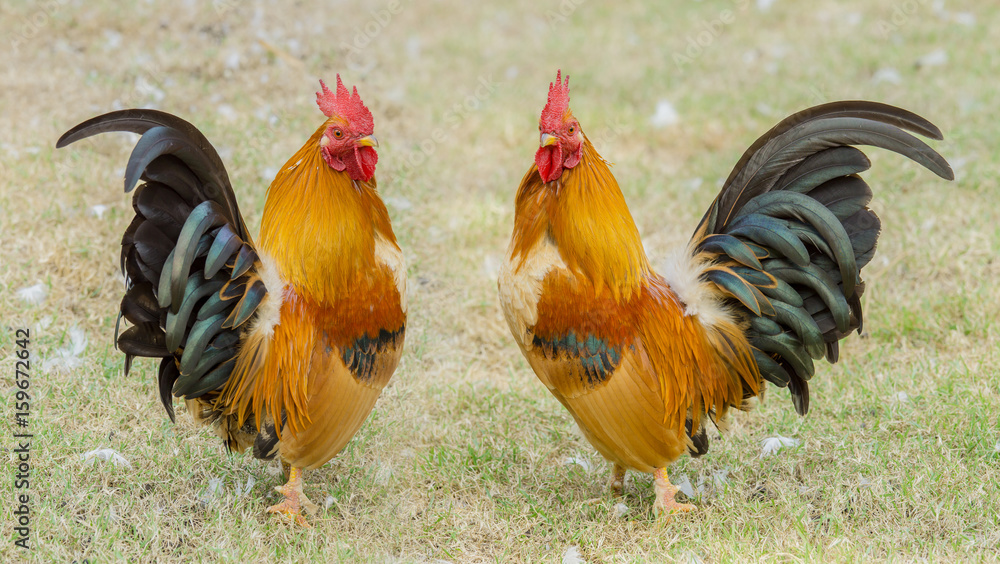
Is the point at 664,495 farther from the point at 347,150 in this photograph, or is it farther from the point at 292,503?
the point at 347,150

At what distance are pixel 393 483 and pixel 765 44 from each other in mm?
7037

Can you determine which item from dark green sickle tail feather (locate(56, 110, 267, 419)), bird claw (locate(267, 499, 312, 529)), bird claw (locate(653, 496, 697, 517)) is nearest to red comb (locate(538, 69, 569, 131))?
dark green sickle tail feather (locate(56, 110, 267, 419))

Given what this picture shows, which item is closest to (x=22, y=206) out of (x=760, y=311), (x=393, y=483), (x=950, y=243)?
(x=393, y=483)

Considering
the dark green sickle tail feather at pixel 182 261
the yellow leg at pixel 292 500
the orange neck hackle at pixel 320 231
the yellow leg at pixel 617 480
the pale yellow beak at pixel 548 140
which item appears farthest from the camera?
the yellow leg at pixel 617 480

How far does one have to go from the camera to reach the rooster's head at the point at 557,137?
121 inches

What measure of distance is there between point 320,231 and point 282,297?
32 cm

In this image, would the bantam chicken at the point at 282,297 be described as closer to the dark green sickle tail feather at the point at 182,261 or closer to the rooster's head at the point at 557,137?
the dark green sickle tail feather at the point at 182,261

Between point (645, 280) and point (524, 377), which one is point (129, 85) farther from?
point (645, 280)

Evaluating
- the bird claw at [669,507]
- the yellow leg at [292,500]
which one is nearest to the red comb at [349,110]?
the yellow leg at [292,500]

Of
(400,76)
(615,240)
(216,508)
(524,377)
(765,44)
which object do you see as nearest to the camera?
(615,240)

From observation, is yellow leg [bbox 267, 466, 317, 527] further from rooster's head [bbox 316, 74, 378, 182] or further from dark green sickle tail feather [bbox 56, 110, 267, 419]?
rooster's head [bbox 316, 74, 378, 182]

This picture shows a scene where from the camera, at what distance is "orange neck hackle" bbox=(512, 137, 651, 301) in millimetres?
3211

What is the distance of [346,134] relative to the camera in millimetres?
3162

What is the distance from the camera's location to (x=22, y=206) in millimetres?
5098
